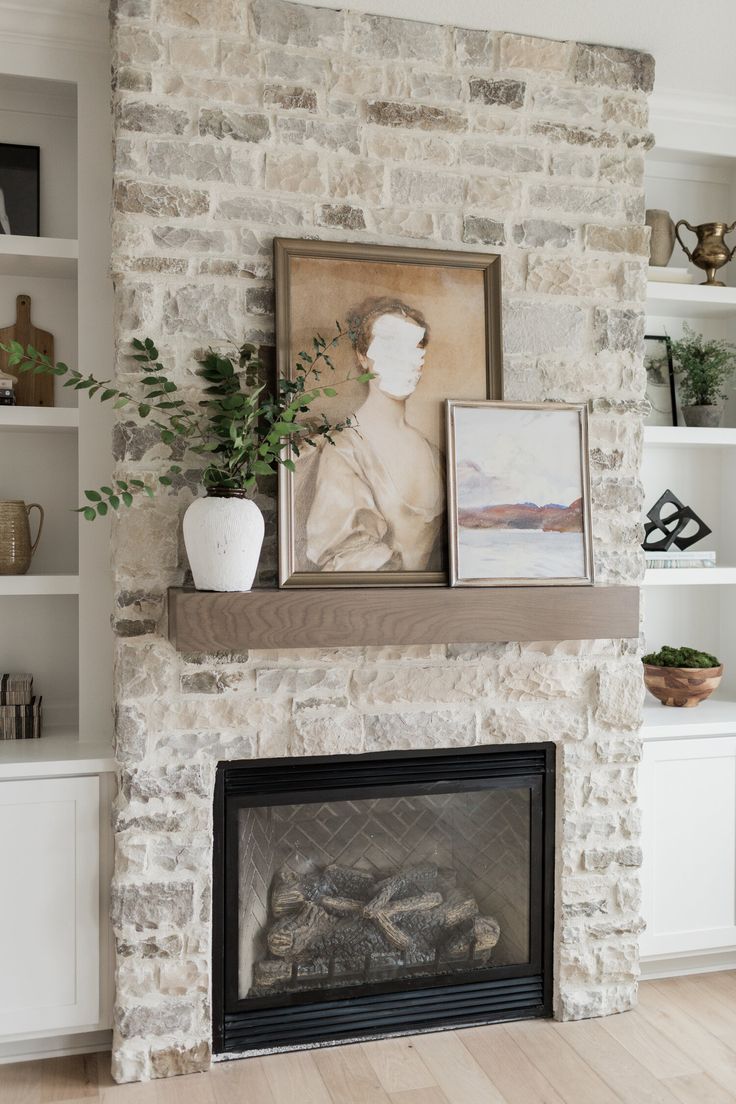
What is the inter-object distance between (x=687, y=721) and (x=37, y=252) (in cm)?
245

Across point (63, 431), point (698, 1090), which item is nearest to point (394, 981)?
point (698, 1090)

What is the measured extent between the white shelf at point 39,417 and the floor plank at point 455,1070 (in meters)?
2.02

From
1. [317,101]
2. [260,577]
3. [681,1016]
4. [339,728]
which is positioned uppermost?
[317,101]

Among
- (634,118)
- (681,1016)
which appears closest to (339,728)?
(681,1016)

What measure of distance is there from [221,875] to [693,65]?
9.17ft

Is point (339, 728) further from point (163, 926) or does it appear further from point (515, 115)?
point (515, 115)

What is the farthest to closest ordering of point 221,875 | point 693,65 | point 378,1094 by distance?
point 693,65
point 221,875
point 378,1094

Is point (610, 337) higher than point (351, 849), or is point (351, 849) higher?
point (610, 337)

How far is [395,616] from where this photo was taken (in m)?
2.47

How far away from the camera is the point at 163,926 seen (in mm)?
2508

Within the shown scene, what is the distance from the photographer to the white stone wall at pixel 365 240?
2.50m

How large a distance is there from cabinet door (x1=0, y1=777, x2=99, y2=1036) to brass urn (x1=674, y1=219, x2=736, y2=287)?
259 cm

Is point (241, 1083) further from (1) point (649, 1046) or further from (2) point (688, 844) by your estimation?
(2) point (688, 844)

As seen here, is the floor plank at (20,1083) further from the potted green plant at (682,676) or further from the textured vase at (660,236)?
the textured vase at (660,236)
